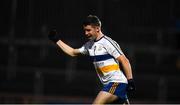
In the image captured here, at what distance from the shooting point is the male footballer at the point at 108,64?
5.81m

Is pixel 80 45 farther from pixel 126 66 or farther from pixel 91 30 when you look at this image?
pixel 126 66

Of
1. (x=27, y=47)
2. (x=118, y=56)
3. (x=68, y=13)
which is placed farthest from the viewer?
(x=27, y=47)

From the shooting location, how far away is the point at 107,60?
589 cm

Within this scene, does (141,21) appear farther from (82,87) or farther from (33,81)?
(33,81)

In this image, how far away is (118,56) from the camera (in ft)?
19.0

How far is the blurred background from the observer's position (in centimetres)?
2061

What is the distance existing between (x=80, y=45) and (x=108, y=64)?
51.0 feet

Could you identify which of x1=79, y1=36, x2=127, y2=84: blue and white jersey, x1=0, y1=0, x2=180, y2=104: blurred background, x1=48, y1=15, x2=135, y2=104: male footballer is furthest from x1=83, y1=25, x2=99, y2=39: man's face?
x1=0, y1=0, x2=180, y2=104: blurred background

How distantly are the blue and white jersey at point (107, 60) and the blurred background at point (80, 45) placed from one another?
13304mm

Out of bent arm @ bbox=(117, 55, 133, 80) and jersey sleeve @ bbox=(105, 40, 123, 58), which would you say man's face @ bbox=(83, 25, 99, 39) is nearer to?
jersey sleeve @ bbox=(105, 40, 123, 58)

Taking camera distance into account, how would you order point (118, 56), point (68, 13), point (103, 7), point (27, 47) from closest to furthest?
point (118, 56), point (103, 7), point (68, 13), point (27, 47)

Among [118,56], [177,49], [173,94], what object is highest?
[118,56]

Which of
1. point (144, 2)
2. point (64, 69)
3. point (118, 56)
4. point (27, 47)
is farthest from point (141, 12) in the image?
point (118, 56)

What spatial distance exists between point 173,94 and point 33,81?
19.8ft
